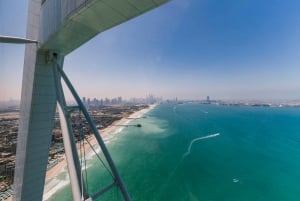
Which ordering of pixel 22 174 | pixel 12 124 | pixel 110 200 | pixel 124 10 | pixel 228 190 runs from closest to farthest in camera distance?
pixel 124 10 < pixel 22 174 < pixel 110 200 < pixel 228 190 < pixel 12 124

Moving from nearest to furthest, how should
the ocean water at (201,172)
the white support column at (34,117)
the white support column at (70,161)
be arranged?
the white support column at (70,161), the white support column at (34,117), the ocean water at (201,172)

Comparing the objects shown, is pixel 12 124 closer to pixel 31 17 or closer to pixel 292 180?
pixel 31 17

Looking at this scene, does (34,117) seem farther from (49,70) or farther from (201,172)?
(201,172)

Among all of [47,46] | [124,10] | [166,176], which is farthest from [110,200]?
[124,10]

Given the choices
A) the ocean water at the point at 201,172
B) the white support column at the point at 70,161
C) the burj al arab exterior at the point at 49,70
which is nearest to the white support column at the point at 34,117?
the burj al arab exterior at the point at 49,70

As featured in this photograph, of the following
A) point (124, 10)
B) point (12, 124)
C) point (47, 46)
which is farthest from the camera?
point (12, 124)

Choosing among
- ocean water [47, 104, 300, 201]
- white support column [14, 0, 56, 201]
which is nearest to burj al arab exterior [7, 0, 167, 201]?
white support column [14, 0, 56, 201]

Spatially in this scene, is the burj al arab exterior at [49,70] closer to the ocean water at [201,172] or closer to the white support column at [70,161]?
the white support column at [70,161]

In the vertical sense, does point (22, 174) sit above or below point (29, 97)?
below

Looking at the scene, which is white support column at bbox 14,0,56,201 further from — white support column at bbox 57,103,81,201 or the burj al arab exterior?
white support column at bbox 57,103,81,201
